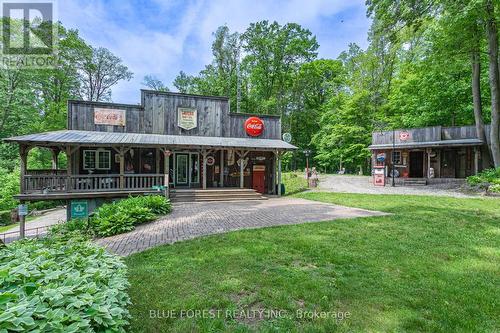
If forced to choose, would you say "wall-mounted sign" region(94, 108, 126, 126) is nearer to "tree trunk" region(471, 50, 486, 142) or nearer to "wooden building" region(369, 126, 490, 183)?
"wooden building" region(369, 126, 490, 183)

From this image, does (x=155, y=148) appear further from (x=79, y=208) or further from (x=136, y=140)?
(x=79, y=208)

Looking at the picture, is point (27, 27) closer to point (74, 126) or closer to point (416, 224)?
point (74, 126)

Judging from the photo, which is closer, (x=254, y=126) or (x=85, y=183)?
(x=85, y=183)

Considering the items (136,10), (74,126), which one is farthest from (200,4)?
(74,126)

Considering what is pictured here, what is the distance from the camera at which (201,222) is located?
26.6ft

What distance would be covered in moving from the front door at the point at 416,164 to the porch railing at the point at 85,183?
20093 mm

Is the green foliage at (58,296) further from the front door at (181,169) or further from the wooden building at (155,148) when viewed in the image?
the front door at (181,169)

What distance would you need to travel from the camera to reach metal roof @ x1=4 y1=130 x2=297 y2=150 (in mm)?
11172

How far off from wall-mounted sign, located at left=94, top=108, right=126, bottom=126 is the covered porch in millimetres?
685

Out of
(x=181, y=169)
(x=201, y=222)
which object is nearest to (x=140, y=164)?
(x=181, y=169)

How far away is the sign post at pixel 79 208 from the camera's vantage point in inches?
445

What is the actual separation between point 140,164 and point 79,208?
411 cm

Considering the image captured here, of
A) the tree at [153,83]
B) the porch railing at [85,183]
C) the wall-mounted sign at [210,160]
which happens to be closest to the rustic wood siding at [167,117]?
the wall-mounted sign at [210,160]

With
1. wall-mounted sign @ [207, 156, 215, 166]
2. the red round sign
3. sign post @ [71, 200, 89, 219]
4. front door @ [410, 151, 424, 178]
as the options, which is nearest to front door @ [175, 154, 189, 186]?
wall-mounted sign @ [207, 156, 215, 166]
